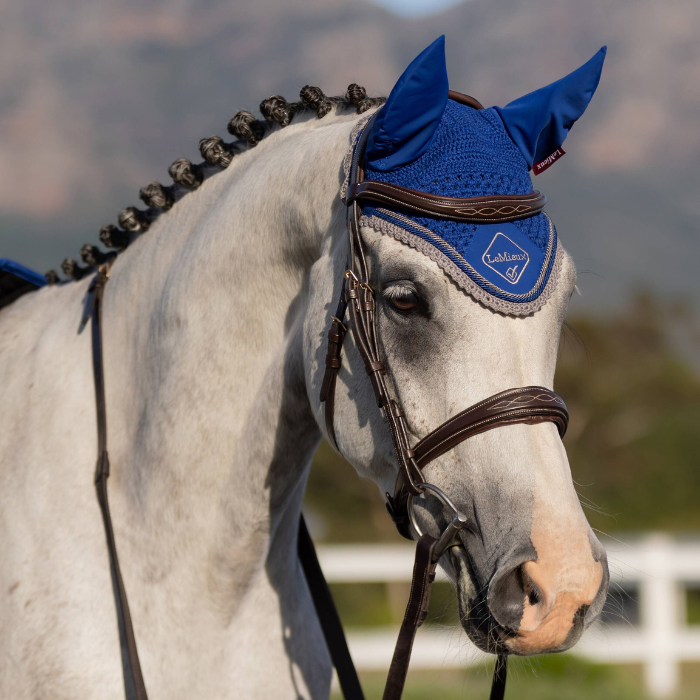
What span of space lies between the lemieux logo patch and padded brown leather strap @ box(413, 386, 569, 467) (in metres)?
0.28

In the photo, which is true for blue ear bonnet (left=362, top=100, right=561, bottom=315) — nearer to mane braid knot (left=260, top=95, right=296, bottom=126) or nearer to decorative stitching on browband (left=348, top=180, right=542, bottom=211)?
decorative stitching on browband (left=348, top=180, right=542, bottom=211)

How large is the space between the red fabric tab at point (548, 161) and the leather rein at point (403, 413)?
28 centimetres

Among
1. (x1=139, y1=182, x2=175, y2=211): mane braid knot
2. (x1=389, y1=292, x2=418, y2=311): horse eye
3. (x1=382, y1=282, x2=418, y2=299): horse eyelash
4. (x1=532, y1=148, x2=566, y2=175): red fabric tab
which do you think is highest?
(x1=139, y1=182, x2=175, y2=211): mane braid knot

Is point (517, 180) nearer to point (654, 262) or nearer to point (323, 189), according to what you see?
point (323, 189)

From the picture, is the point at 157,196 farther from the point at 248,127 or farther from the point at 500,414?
the point at 500,414

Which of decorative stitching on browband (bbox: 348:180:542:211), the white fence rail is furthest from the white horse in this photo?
the white fence rail

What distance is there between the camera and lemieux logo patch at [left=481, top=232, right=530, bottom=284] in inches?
77.0

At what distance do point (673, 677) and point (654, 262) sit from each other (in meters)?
107

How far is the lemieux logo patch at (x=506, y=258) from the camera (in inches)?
77.0

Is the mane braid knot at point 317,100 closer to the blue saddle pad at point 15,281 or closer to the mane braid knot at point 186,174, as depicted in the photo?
the mane braid knot at point 186,174

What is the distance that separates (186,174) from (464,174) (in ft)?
3.85

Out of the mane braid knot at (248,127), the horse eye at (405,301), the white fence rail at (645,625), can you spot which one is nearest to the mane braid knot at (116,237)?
the mane braid knot at (248,127)

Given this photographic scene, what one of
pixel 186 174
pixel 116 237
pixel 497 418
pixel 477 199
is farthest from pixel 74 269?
pixel 497 418

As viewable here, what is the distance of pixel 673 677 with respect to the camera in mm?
8703
